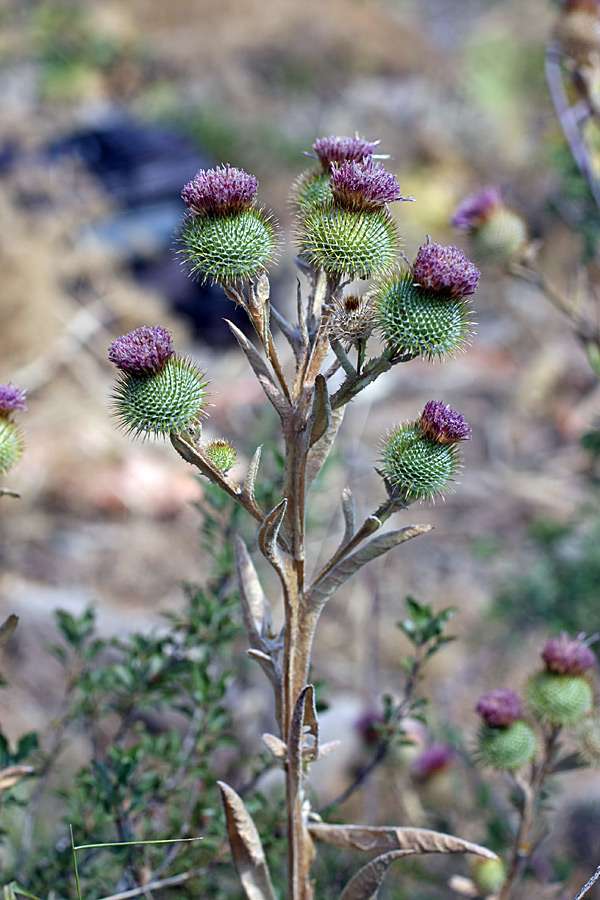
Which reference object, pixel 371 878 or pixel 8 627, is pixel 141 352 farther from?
pixel 371 878

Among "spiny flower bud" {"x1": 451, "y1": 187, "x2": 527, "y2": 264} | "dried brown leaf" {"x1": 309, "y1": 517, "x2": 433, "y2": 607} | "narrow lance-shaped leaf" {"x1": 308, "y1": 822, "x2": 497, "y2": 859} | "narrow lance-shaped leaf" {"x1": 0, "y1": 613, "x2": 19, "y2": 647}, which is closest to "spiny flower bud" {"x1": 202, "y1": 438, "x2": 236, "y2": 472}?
"dried brown leaf" {"x1": 309, "y1": 517, "x2": 433, "y2": 607}

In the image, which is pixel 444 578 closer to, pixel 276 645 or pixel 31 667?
pixel 31 667

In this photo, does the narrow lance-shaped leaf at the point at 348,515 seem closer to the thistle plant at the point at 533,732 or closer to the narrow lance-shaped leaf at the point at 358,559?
the narrow lance-shaped leaf at the point at 358,559

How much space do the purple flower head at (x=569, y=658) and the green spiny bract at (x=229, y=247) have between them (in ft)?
4.19

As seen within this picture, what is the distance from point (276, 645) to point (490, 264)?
1993 mm

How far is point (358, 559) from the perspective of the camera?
1441mm

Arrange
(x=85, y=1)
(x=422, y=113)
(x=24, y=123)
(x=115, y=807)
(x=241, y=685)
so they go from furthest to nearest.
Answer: (x=85, y=1) → (x=422, y=113) → (x=24, y=123) → (x=241, y=685) → (x=115, y=807)

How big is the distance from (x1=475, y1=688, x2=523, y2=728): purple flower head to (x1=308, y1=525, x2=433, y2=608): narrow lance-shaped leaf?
0.77 meters

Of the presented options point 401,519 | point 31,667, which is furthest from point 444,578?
point 31,667

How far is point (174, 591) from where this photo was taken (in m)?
5.40

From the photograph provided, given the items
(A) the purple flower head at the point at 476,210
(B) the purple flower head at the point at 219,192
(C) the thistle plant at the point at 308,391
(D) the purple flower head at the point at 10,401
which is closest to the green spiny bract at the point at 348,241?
(C) the thistle plant at the point at 308,391

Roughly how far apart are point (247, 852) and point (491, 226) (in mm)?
2389

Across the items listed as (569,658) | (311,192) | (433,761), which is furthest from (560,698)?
(311,192)

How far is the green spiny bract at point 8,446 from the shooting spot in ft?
5.49
